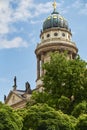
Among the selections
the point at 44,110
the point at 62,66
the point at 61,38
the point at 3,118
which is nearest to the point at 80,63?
the point at 62,66

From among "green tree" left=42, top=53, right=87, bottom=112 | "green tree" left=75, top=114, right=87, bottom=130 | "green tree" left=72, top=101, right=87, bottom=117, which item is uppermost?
"green tree" left=42, top=53, right=87, bottom=112

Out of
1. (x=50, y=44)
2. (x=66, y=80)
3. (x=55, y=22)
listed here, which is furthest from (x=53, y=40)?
(x=66, y=80)

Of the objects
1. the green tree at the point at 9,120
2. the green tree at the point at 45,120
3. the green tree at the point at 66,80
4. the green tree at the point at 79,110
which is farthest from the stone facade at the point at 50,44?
the green tree at the point at 9,120

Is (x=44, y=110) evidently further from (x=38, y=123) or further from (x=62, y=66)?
(x=62, y=66)

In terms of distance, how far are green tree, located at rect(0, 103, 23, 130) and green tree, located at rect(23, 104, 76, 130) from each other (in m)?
1.16

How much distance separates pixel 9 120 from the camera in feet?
114

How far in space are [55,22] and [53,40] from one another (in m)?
2.99

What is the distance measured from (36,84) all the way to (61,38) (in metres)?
8.22

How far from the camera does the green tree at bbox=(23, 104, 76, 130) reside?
35.9 meters

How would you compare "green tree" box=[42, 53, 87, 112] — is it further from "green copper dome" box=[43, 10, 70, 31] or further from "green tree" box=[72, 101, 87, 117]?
"green copper dome" box=[43, 10, 70, 31]

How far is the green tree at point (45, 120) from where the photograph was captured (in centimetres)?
3594

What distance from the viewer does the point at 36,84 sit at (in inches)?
3366

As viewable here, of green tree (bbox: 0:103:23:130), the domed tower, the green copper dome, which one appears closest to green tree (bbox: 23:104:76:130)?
green tree (bbox: 0:103:23:130)

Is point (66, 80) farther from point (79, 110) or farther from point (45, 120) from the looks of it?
point (45, 120)
